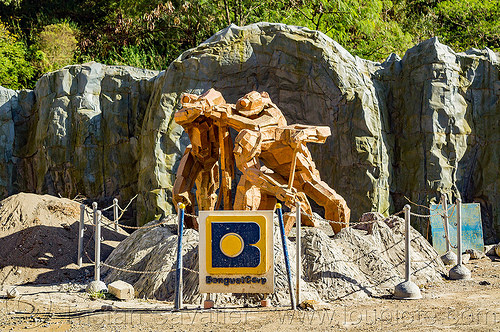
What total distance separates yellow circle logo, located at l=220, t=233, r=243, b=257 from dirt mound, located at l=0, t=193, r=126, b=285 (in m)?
4.22

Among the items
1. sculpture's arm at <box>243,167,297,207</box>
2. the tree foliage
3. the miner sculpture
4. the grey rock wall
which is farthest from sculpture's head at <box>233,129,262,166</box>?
the tree foliage

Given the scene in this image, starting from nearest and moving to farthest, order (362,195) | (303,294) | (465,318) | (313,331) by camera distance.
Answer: (313,331) < (465,318) < (303,294) < (362,195)

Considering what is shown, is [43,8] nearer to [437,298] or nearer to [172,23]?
[172,23]

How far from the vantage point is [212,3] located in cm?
2031

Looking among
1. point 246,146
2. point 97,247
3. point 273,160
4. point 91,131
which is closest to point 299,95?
point 273,160

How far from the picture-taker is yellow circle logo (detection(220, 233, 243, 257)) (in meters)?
6.84

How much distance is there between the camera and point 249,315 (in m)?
6.65

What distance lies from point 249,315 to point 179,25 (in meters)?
15.9

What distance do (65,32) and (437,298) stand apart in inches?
649

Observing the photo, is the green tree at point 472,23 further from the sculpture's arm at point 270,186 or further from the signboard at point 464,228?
the sculpture's arm at point 270,186

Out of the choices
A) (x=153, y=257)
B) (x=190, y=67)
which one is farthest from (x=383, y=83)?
(x=153, y=257)

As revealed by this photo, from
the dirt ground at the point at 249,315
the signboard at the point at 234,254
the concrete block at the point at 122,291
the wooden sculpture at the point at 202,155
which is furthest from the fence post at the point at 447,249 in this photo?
the concrete block at the point at 122,291

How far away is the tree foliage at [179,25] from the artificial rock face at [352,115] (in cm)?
502

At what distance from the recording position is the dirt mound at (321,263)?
775 cm
